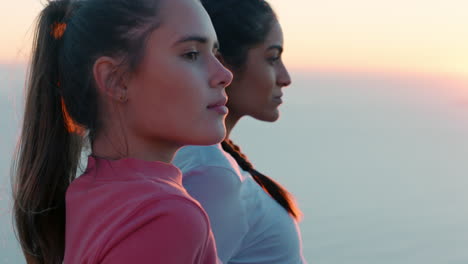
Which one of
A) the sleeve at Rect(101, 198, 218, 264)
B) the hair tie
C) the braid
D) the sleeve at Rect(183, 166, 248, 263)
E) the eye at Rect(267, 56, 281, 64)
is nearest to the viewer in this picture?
the sleeve at Rect(101, 198, 218, 264)

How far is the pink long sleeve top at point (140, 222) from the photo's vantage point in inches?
37.6

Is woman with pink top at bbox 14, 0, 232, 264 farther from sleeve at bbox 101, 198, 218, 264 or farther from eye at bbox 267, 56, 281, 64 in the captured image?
eye at bbox 267, 56, 281, 64

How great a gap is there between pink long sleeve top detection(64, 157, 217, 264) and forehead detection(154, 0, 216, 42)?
0.69 feet

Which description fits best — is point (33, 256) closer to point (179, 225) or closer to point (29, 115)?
point (29, 115)

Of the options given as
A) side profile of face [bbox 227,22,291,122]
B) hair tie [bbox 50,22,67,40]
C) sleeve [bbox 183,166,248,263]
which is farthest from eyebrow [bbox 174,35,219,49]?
side profile of face [bbox 227,22,291,122]

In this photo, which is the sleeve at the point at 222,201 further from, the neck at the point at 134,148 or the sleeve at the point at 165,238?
the sleeve at the point at 165,238

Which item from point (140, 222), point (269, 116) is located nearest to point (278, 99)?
point (269, 116)

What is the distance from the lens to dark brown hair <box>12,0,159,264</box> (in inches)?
44.7

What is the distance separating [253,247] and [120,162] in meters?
0.52

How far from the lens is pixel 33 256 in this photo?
1.37 m

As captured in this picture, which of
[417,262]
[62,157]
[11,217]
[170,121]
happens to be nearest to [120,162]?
[170,121]

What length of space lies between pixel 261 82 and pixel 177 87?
0.65 m

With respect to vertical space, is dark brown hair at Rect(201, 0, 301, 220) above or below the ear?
below

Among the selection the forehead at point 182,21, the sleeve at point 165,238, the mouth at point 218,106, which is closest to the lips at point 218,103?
the mouth at point 218,106
